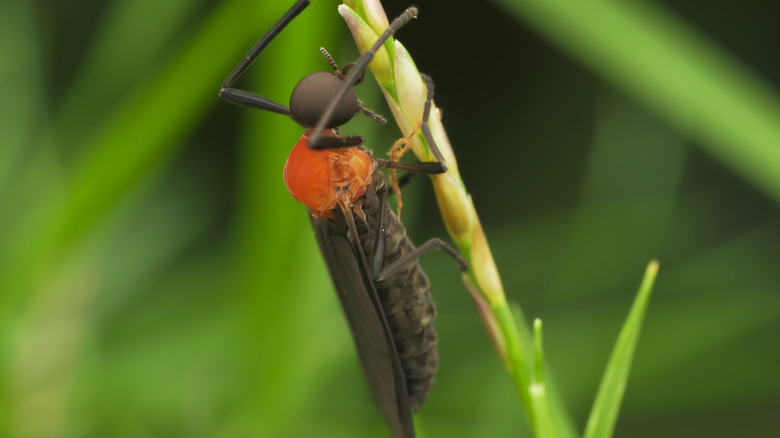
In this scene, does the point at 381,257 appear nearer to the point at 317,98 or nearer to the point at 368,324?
the point at 368,324

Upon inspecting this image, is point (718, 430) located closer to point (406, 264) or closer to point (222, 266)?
point (406, 264)

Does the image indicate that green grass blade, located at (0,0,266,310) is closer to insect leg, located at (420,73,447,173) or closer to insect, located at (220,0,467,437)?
insect, located at (220,0,467,437)

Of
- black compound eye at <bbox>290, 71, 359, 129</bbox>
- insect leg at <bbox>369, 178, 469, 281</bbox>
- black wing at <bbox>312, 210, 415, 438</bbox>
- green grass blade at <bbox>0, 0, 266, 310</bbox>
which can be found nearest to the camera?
black compound eye at <bbox>290, 71, 359, 129</bbox>

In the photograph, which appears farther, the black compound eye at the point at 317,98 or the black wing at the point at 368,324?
the black wing at the point at 368,324

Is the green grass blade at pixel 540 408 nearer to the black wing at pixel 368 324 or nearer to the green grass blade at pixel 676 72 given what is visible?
the black wing at pixel 368 324

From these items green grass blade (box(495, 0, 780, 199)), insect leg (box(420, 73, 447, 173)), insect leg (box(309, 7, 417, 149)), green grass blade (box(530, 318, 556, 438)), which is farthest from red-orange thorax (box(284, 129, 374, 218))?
green grass blade (box(495, 0, 780, 199))

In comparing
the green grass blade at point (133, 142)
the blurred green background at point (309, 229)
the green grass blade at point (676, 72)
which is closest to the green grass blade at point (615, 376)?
the blurred green background at point (309, 229)

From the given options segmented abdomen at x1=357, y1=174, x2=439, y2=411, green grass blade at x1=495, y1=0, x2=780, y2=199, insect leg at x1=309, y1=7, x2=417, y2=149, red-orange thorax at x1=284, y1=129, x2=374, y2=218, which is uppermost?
green grass blade at x1=495, y1=0, x2=780, y2=199

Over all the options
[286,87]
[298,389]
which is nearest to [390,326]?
[298,389]

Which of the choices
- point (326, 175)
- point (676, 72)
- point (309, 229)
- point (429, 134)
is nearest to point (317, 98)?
point (326, 175)
